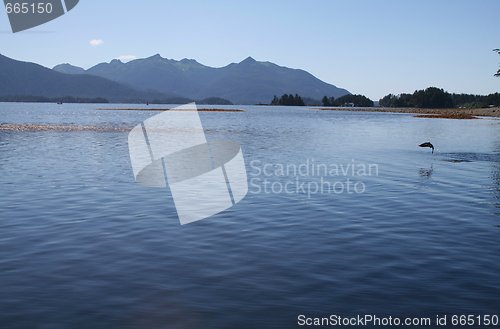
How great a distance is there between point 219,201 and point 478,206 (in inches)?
560

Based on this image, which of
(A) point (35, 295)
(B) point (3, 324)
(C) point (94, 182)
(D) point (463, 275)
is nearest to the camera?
(B) point (3, 324)

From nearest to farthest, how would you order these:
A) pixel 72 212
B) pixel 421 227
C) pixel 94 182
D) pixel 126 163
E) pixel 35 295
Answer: pixel 35 295 < pixel 421 227 < pixel 72 212 < pixel 94 182 < pixel 126 163

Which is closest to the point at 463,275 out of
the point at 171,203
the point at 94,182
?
the point at 171,203

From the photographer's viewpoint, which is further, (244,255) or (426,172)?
(426,172)

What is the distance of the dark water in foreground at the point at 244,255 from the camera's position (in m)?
12.1

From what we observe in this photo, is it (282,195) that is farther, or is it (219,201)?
(282,195)

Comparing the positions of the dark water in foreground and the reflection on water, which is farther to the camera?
the reflection on water

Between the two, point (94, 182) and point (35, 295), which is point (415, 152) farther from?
point (35, 295)

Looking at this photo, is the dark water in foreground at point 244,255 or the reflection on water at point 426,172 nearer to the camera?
the dark water in foreground at point 244,255

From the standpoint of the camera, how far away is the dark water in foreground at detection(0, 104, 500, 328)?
1206 cm

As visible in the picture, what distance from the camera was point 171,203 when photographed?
2545 cm

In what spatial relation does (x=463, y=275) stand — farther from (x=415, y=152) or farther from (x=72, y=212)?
(x=415, y=152)

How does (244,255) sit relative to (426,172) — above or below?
above

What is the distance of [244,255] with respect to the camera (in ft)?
53.8
